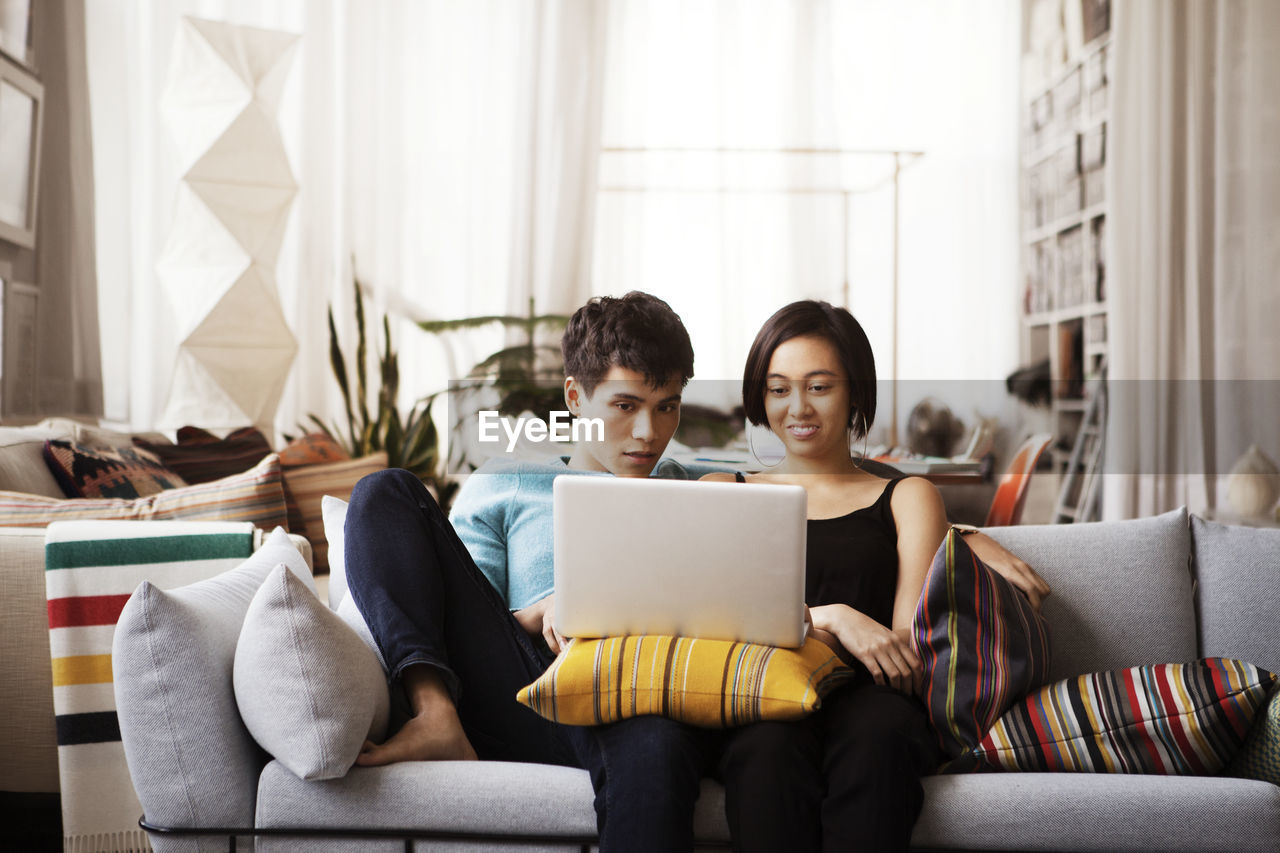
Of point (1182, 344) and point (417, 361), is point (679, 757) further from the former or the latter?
point (1182, 344)

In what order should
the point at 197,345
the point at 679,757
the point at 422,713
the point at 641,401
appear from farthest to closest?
the point at 197,345 → the point at 641,401 → the point at 422,713 → the point at 679,757

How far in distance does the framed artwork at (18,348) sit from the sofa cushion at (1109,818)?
321 centimetres

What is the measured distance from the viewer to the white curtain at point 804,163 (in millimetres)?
4109

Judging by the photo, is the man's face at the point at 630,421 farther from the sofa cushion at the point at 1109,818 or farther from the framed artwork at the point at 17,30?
the framed artwork at the point at 17,30

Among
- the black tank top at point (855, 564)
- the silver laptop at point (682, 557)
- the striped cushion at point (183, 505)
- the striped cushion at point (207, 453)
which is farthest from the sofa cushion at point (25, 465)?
the black tank top at point (855, 564)

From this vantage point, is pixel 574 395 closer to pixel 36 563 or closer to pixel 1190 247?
pixel 36 563

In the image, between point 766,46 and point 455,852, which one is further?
point 766,46

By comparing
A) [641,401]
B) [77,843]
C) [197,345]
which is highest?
[197,345]

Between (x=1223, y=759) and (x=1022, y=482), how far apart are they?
2038 mm

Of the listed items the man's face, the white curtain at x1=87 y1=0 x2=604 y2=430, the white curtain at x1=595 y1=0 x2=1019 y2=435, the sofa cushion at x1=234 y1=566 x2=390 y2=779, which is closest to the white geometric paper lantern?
the white curtain at x1=87 y1=0 x2=604 y2=430

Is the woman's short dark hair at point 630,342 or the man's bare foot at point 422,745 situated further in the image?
the woman's short dark hair at point 630,342

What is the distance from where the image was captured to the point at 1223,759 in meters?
1.20

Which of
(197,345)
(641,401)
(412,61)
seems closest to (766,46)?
(412,61)

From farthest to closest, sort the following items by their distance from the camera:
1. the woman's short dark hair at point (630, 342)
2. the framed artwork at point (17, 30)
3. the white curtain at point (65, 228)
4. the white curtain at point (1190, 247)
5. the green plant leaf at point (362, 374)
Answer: the white curtain at point (1190, 247)
the green plant leaf at point (362, 374)
the white curtain at point (65, 228)
the framed artwork at point (17, 30)
the woman's short dark hair at point (630, 342)
